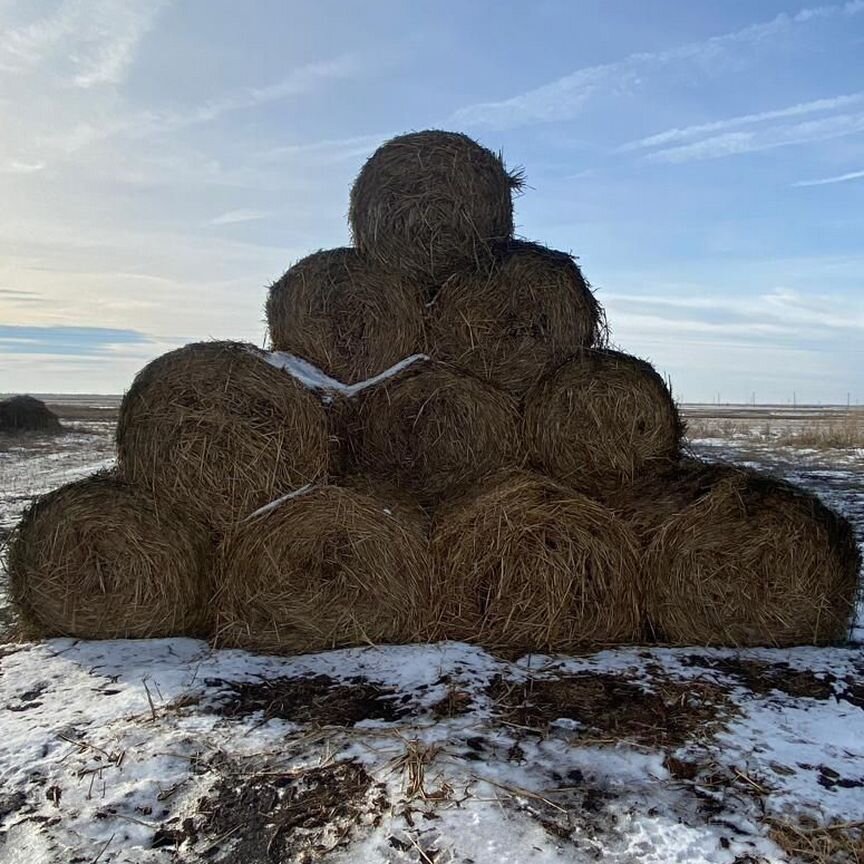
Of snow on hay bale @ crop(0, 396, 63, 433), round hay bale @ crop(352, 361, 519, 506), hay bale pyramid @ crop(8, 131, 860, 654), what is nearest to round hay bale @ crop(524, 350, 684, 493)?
hay bale pyramid @ crop(8, 131, 860, 654)

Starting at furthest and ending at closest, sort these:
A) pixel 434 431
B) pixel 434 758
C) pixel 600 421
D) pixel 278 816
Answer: pixel 434 431 < pixel 600 421 < pixel 434 758 < pixel 278 816

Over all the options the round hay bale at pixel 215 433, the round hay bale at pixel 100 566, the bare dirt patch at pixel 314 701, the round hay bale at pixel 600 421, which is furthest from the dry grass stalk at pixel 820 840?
the round hay bale at pixel 100 566

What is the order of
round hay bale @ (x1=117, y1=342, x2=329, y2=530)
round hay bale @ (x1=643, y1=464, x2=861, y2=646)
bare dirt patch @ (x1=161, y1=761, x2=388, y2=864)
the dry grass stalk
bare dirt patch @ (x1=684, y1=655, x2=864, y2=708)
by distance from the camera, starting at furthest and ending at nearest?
round hay bale @ (x1=117, y1=342, x2=329, y2=530), round hay bale @ (x1=643, y1=464, x2=861, y2=646), bare dirt patch @ (x1=684, y1=655, x2=864, y2=708), bare dirt patch @ (x1=161, y1=761, x2=388, y2=864), the dry grass stalk

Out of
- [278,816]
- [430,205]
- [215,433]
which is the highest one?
[430,205]

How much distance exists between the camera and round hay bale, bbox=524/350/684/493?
4629 mm

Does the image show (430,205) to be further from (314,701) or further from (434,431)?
(314,701)

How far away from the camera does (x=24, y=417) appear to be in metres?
21.7

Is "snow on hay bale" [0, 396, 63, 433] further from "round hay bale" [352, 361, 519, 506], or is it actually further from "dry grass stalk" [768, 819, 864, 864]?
"dry grass stalk" [768, 819, 864, 864]

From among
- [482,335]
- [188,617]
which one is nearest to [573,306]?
[482,335]

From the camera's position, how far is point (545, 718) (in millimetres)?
3232

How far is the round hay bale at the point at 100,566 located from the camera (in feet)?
13.8

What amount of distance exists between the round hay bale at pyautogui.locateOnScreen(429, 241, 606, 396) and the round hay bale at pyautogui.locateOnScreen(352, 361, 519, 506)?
0.88 feet

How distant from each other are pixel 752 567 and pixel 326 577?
249 cm

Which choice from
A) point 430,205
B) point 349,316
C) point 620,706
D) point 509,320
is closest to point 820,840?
point 620,706
